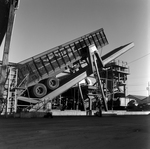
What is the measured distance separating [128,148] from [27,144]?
8.26ft

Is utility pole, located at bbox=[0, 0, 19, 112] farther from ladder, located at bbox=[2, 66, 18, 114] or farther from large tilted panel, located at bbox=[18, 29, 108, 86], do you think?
large tilted panel, located at bbox=[18, 29, 108, 86]

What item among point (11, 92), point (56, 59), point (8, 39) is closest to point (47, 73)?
point (56, 59)

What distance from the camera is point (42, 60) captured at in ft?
66.0

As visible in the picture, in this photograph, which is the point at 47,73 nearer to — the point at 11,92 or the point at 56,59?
the point at 56,59

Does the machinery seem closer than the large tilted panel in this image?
Yes

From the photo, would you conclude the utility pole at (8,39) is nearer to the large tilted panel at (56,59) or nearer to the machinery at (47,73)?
the machinery at (47,73)

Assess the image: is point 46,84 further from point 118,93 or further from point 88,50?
point 118,93

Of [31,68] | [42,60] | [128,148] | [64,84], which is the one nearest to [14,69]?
[31,68]

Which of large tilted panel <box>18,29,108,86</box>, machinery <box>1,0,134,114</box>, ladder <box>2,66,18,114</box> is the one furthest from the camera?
large tilted panel <box>18,29,108,86</box>

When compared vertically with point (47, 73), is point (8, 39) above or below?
above

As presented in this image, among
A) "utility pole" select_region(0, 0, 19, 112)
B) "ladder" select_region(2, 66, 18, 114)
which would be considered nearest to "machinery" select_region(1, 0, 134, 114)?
"ladder" select_region(2, 66, 18, 114)

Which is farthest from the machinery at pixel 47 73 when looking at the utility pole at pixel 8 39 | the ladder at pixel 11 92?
the utility pole at pixel 8 39

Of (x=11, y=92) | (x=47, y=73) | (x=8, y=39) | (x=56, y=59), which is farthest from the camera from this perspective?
(x=56, y=59)

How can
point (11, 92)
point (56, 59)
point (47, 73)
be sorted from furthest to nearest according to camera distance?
point (56, 59)
point (47, 73)
point (11, 92)
